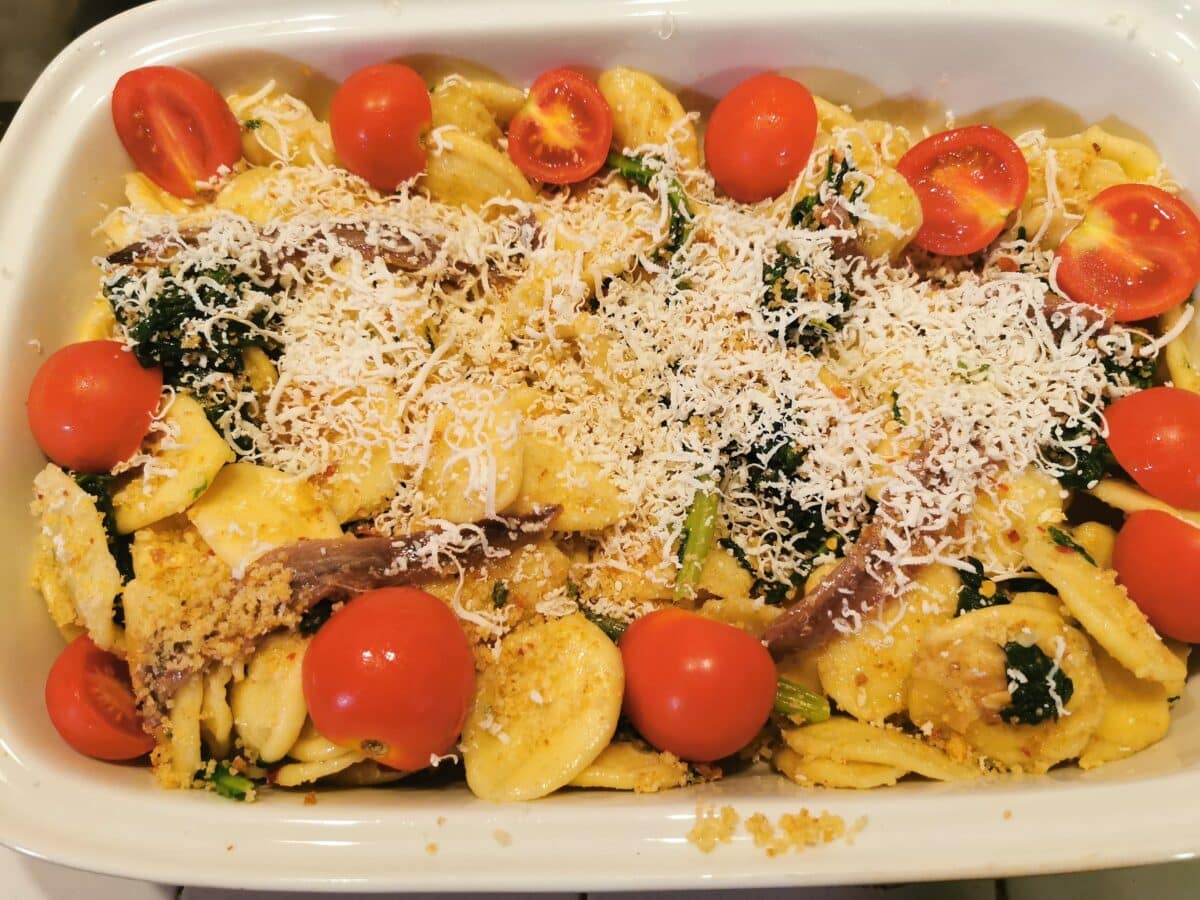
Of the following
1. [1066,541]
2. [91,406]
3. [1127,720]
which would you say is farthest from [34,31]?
[1127,720]

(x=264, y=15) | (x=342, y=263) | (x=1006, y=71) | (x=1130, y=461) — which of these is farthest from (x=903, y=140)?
(x=264, y=15)

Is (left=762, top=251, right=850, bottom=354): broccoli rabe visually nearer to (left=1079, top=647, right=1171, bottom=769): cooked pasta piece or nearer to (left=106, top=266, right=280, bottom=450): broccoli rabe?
(left=1079, top=647, right=1171, bottom=769): cooked pasta piece

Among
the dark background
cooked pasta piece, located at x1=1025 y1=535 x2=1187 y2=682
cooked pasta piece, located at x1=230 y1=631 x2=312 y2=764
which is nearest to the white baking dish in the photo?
cooked pasta piece, located at x1=230 y1=631 x2=312 y2=764

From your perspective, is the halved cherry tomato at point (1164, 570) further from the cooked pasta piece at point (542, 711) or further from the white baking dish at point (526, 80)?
the cooked pasta piece at point (542, 711)

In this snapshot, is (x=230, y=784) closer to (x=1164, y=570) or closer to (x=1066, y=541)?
(x=1066, y=541)

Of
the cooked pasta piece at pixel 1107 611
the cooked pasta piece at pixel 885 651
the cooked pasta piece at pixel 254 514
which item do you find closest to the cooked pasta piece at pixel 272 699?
the cooked pasta piece at pixel 254 514

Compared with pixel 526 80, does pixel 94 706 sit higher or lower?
lower
